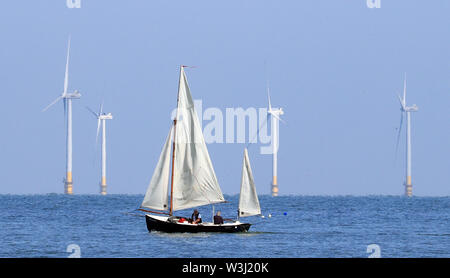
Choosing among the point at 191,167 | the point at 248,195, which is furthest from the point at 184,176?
the point at 248,195

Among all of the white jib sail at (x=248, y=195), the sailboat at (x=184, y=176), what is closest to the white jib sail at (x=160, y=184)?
the sailboat at (x=184, y=176)

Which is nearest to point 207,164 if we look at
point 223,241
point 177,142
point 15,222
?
point 177,142

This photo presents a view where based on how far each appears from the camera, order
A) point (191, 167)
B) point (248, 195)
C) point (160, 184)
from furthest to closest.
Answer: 1. point (248, 195)
2. point (191, 167)
3. point (160, 184)

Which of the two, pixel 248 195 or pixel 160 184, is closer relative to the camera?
pixel 160 184

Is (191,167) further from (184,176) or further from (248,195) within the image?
(248,195)

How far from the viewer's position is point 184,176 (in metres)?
78.8

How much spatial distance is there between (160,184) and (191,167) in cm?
324

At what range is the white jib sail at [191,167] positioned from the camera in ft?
254

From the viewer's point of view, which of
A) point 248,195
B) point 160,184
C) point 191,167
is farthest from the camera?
point 248,195

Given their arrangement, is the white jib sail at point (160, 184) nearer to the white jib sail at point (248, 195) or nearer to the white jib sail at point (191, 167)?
the white jib sail at point (191, 167)

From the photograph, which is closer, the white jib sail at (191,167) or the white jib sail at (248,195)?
the white jib sail at (191,167)

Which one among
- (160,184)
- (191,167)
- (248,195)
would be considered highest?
(191,167)
